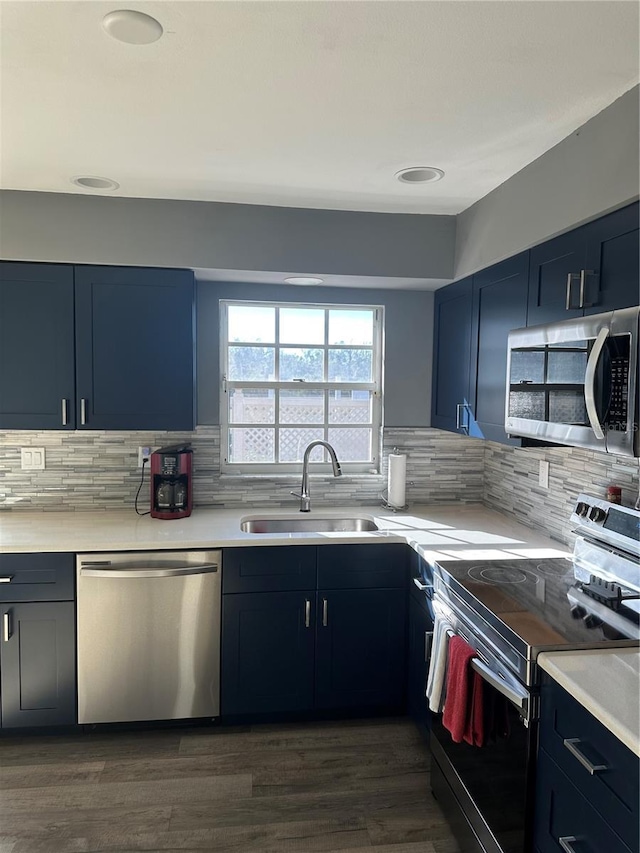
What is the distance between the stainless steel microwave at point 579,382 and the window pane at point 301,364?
130 cm

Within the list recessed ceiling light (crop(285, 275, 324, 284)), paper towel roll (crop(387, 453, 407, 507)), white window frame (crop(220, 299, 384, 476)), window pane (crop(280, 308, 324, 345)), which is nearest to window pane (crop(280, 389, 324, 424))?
white window frame (crop(220, 299, 384, 476))

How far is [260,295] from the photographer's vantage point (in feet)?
10.2

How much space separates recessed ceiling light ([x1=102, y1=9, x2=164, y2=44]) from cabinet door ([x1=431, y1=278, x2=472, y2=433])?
5.82 ft

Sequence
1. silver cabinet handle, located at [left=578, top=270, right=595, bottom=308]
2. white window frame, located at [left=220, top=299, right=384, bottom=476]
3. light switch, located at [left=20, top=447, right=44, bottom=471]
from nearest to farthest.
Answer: silver cabinet handle, located at [left=578, top=270, right=595, bottom=308], light switch, located at [left=20, top=447, right=44, bottom=471], white window frame, located at [left=220, top=299, right=384, bottom=476]

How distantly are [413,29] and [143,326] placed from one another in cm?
180

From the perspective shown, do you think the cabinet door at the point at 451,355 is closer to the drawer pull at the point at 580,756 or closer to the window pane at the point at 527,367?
the window pane at the point at 527,367

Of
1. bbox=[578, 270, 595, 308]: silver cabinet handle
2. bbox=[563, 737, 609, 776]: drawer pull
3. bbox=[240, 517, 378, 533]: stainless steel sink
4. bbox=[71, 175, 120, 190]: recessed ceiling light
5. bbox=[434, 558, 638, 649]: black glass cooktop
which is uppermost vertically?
bbox=[71, 175, 120, 190]: recessed ceiling light

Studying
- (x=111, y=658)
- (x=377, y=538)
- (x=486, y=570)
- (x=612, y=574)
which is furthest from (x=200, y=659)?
(x=612, y=574)

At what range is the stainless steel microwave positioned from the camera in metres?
1.50

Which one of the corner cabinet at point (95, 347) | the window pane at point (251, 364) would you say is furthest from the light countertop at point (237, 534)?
the window pane at point (251, 364)

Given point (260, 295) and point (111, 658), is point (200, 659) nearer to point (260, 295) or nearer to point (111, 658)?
point (111, 658)

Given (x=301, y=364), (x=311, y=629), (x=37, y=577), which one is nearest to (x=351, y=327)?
(x=301, y=364)

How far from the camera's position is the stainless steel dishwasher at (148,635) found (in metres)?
2.46

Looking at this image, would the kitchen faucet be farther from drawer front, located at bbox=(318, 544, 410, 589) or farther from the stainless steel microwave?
the stainless steel microwave
